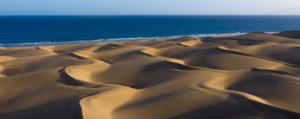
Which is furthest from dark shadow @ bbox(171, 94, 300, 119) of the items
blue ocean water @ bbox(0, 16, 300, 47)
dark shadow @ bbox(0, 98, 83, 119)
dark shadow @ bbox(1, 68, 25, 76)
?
blue ocean water @ bbox(0, 16, 300, 47)

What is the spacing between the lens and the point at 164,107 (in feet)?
11.6

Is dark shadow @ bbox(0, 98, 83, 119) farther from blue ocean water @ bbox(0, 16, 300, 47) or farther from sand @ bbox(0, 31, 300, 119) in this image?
blue ocean water @ bbox(0, 16, 300, 47)

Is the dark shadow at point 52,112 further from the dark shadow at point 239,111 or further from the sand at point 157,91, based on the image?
the dark shadow at point 239,111

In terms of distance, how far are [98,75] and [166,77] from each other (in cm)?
Result: 207

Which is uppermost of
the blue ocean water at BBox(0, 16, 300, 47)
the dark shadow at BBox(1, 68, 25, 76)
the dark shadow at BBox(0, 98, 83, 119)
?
the dark shadow at BBox(0, 98, 83, 119)

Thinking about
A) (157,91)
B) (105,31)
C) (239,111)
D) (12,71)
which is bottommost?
(105,31)

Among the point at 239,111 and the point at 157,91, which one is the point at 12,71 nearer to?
the point at 157,91

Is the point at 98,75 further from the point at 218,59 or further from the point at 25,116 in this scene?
the point at 218,59

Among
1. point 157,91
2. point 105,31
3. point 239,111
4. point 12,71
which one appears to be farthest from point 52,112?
point 105,31

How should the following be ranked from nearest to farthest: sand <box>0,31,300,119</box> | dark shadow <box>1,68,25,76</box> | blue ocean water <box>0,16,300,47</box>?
sand <box>0,31,300,119</box> → dark shadow <box>1,68,25,76</box> → blue ocean water <box>0,16,300,47</box>

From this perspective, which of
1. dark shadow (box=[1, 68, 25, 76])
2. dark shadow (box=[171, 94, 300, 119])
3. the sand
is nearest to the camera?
dark shadow (box=[171, 94, 300, 119])

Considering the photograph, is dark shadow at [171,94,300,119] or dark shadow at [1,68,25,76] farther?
dark shadow at [1,68,25,76]

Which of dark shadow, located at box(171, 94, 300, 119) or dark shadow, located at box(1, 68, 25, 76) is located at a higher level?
dark shadow, located at box(171, 94, 300, 119)

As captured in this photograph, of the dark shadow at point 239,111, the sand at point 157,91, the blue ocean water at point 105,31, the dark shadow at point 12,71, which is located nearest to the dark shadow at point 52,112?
the sand at point 157,91
